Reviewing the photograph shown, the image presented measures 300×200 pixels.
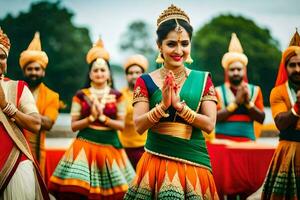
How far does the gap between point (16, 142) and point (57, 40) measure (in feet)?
52.4

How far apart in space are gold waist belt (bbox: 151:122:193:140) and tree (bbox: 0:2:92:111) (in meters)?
13.0

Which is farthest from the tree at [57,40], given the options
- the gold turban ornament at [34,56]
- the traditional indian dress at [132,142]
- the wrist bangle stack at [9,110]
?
the wrist bangle stack at [9,110]

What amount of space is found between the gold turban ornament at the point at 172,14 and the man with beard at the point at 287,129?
1285 millimetres

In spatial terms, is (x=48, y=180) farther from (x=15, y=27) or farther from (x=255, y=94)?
(x=15, y=27)

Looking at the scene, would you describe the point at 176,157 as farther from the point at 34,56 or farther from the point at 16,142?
the point at 34,56

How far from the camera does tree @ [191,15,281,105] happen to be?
22516mm

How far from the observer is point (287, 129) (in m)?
5.27

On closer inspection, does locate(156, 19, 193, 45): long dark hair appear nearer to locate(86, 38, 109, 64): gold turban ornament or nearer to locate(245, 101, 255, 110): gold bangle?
locate(86, 38, 109, 64): gold turban ornament

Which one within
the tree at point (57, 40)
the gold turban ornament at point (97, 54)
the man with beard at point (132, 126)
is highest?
the tree at point (57, 40)

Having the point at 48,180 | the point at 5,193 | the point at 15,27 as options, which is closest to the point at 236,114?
the point at 48,180

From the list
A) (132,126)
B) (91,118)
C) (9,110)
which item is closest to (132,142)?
(132,126)

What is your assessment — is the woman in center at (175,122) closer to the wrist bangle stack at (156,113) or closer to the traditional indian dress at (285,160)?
the wrist bangle stack at (156,113)

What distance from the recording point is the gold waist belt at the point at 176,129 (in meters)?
4.36

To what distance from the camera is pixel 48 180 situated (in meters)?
7.32
